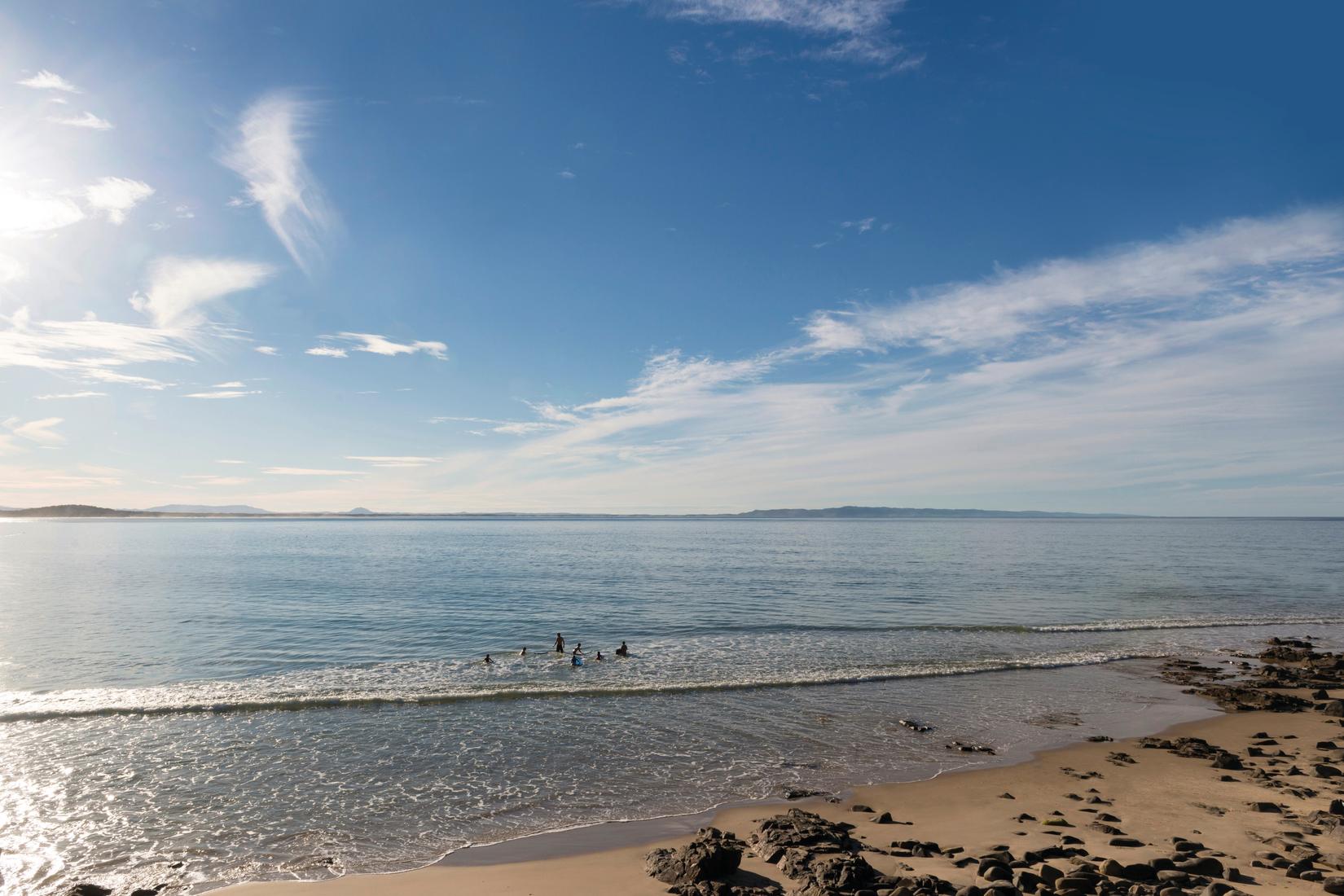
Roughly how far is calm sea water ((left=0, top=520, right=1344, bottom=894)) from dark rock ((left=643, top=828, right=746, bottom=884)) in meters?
3.18

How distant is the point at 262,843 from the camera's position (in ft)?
43.4

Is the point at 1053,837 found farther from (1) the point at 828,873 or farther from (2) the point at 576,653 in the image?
(2) the point at 576,653

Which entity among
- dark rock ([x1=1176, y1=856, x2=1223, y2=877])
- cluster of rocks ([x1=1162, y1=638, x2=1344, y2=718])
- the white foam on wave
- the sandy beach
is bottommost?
the white foam on wave

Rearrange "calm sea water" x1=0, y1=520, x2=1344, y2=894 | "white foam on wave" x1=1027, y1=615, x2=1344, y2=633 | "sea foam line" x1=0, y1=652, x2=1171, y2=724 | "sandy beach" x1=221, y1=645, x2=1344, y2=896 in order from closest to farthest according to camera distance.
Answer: "sandy beach" x1=221, y1=645, x2=1344, y2=896, "calm sea water" x1=0, y1=520, x2=1344, y2=894, "sea foam line" x1=0, y1=652, x2=1171, y2=724, "white foam on wave" x1=1027, y1=615, x2=1344, y2=633

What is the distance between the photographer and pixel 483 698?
80.2 feet

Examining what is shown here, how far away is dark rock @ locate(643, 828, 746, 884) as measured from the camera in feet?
36.0

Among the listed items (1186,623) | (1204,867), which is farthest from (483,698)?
(1186,623)

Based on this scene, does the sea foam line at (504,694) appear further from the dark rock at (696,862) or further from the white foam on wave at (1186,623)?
the dark rock at (696,862)

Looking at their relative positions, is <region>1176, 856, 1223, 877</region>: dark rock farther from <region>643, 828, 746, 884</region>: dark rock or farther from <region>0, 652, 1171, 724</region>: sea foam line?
<region>0, 652, 1171, 724</region>: sea foam line

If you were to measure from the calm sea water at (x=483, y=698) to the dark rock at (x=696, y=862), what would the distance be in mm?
3180

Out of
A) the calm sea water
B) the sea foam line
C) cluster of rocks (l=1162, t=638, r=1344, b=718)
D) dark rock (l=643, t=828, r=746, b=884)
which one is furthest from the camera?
cluster of rocks (l=1162, t=638, r=1344, b=718)

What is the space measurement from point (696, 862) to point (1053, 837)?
22.9 ft

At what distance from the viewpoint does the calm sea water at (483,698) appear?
14.3 meters

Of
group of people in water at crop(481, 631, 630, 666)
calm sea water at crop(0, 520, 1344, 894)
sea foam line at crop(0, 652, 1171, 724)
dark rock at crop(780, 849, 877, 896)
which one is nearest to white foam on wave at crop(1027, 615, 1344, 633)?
calm sea water at crop(0, 520, 1344, 894)
